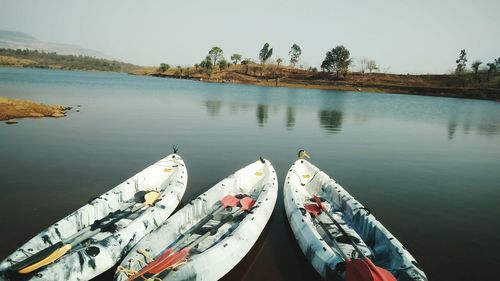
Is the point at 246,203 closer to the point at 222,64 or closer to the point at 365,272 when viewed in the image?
the point at 365,272

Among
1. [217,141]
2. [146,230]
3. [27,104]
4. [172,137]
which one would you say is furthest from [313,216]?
[27,104]

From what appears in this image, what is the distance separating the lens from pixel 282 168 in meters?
15.5

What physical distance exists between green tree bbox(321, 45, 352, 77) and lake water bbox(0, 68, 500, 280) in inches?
3370

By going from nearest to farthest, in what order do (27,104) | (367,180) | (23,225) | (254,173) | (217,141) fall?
(23,225), (254,173), (367,180), (217,141), (27,104)

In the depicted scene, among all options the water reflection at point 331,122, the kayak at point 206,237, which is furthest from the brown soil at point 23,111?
the water reflection at point 331,122

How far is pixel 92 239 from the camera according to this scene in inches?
301

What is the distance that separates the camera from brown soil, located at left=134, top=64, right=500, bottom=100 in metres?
82.4

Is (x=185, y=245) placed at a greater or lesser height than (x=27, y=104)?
lesser

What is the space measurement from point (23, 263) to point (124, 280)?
6.62ft

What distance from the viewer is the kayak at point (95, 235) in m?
6.09

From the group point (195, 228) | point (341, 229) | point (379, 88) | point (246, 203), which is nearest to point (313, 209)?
point (341, 229)

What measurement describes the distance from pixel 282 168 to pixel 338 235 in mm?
7111

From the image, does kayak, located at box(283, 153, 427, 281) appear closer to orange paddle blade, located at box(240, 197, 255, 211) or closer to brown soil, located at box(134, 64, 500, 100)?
orange paddle blade, located at box(240, 197, 255, 211)

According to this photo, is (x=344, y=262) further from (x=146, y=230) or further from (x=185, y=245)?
(x=146, y=230)
